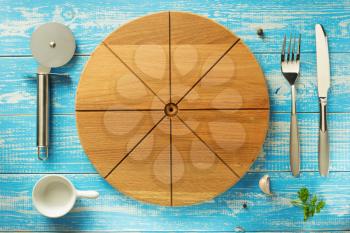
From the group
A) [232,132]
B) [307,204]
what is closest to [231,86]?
[232,132]

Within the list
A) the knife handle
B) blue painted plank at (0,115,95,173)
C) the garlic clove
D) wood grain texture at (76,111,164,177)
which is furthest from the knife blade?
blue painted plank at (0,115,95,173)

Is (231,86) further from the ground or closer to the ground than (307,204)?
further from the ground

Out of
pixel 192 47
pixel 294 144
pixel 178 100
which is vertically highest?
pixel 192 47

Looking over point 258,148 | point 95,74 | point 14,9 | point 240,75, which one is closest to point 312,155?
point 258,148

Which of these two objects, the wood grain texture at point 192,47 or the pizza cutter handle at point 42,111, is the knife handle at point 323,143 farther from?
the pizza cutter handle at point 42,111

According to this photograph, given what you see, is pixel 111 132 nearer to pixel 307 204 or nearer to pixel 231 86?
pixel 231 86

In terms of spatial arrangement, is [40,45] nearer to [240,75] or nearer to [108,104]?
[108,104]

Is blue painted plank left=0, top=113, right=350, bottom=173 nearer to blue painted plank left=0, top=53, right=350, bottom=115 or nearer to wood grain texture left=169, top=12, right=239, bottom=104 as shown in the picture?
blue painted plank left=0, top=53, right=350, bottom=115

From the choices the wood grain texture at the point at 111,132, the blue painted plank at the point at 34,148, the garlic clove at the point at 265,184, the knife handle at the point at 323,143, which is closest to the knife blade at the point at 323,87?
the knife handle at the point at 323,143
